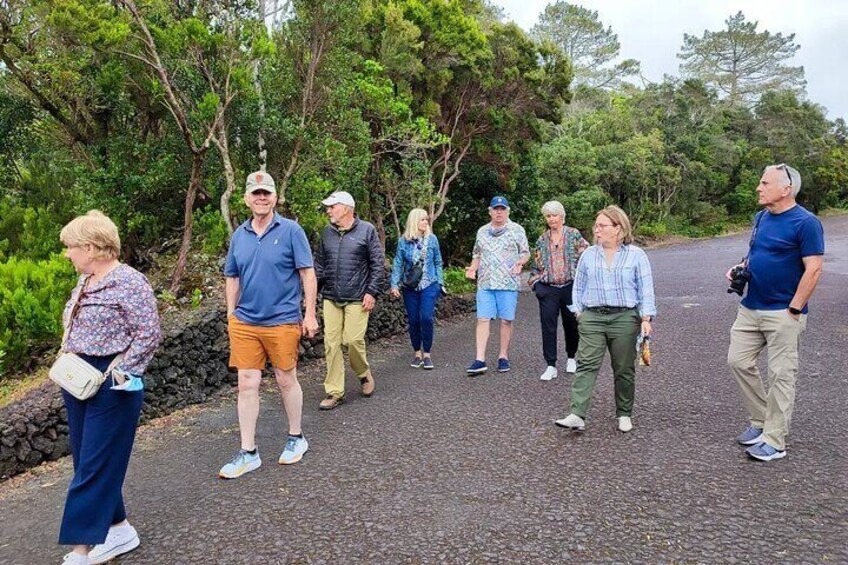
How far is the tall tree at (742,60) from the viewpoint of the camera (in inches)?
1973

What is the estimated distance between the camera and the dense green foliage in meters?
6.97

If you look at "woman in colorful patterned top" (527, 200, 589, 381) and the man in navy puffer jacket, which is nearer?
the man in navy puffer jacket

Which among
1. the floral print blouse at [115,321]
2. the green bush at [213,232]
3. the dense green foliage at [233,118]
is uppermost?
the dense green foliage at [233,118]

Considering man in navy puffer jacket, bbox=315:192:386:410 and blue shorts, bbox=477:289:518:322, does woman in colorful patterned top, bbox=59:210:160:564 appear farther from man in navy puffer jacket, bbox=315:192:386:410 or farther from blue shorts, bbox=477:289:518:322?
blue shorts, bbox=477:289:518:322

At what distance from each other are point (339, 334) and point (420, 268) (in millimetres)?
1412

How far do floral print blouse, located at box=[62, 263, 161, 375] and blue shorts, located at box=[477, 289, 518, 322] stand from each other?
3.82 m

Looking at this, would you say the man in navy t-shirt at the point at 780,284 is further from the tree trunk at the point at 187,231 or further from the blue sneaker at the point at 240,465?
the tree trunk at the point at 187,231

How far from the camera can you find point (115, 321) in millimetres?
3111

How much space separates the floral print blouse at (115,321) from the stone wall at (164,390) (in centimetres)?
198

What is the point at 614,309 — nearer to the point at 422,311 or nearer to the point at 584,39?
the point at 422,311

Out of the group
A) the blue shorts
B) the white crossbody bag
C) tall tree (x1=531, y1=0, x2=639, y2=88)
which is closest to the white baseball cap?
the blue shorts

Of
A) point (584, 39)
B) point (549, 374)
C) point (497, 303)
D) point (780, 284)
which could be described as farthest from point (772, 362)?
point (584, 39)

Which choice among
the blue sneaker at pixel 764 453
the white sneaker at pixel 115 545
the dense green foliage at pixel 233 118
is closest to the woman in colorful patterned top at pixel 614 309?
the blue sneaker at pixel 764 453

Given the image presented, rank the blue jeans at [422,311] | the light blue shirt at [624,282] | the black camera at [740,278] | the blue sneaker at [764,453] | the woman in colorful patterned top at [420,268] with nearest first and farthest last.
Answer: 1. the blue sneaker at [764,453]
2. the black camera at [740,278]
3. the light blue shirt at [624,282]
4. the woman in colorful patterned top at [420,268]
5. the blue jeans at [422,311]
